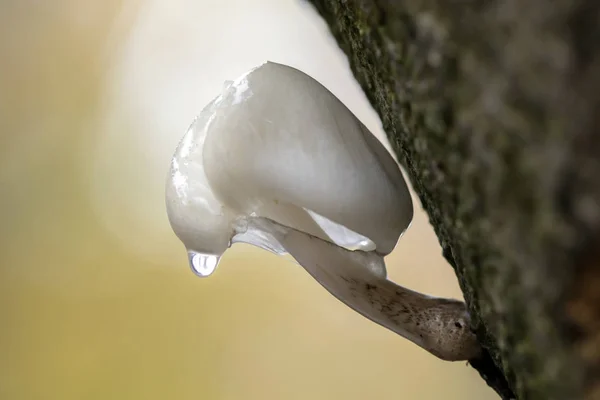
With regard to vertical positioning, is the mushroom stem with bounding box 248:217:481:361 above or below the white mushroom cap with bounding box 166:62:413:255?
below

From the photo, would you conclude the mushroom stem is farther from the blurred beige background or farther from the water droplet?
the blurred beige background

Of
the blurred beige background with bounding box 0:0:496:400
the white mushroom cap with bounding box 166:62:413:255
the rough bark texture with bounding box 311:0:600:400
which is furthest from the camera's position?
the blurred beige background with bounding box 0:0:496:400

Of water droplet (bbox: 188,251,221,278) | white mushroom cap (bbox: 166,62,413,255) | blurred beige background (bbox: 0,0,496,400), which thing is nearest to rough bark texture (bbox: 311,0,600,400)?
white mushroom cap (bbox: 166,62,413,255)

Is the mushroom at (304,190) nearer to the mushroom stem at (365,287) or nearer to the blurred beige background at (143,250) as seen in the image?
the mushroom stem at (365,287)

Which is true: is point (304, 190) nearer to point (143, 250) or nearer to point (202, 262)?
point (202, 262)

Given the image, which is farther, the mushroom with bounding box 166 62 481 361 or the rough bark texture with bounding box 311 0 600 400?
the mushroom with bounding box 166 62 481 361

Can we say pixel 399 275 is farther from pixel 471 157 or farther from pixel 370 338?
pixel 471 157

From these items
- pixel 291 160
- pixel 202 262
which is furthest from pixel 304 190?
pixel 202 262
